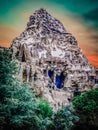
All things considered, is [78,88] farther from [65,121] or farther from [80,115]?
[65,121]

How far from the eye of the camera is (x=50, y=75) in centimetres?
4588

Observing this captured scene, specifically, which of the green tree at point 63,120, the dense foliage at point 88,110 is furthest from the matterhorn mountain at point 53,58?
the green tree at point 63,120

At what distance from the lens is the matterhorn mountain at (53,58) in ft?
125

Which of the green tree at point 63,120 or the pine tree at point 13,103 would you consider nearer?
the pine tree at point 13,103

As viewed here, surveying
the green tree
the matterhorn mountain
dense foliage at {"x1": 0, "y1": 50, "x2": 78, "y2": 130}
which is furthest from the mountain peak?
dense foliage at {"x1": 0, "y1": 50, "x2": 78, "y2": 130}

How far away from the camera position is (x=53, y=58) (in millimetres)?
45719

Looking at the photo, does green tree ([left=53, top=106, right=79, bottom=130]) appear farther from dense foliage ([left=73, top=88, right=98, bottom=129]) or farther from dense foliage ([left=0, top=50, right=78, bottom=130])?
dense foliage ([left=0, top=50, right=78, bottom=130])

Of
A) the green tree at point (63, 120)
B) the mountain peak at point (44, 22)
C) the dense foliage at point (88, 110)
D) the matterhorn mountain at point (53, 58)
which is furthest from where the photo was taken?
the mountain peak at point (44, 22)

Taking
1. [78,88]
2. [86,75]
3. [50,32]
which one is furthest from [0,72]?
[50,32]

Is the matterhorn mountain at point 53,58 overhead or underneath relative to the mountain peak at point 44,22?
underneath

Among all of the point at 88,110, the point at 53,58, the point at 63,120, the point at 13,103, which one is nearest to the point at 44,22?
the point at 53,58

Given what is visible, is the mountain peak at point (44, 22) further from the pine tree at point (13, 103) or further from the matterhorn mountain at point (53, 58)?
the pine tree at point (13, 103)

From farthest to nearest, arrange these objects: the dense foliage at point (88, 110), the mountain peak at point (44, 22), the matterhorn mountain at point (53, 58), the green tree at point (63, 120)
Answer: the mountain peak at point (44, 22) → the matterhorn mountain at point (53, 58) → the dense foliage at point (88, 110) → the green tree at point (63, 120)

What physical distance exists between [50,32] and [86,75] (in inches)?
462
